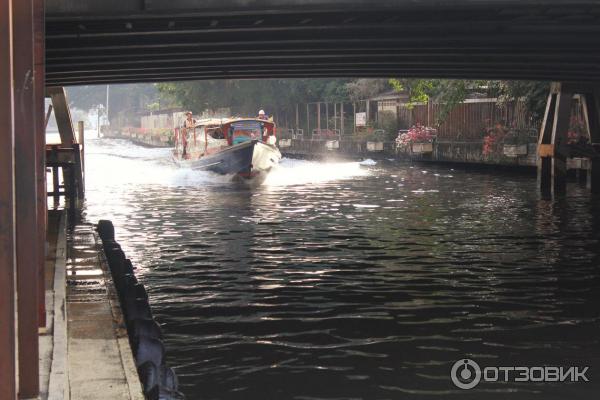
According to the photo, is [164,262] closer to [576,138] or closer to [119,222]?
[119,222]

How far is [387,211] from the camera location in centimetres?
2628

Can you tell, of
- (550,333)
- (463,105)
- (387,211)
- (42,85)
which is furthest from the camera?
(463,105)

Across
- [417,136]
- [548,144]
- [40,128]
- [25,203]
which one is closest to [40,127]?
[40,128]

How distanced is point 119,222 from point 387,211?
7376mm

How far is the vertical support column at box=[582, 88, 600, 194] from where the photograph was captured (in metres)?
28.6

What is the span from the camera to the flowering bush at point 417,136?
4928cm

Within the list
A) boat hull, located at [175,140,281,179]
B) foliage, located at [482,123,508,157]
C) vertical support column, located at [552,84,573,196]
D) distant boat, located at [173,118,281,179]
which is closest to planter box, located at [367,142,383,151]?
distant boat, located at [173,118,281,179]

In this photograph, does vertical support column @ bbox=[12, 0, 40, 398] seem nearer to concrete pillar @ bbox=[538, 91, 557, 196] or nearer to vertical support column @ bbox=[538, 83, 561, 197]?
vertical support column @ bbox=[538, 83, 561, 197]

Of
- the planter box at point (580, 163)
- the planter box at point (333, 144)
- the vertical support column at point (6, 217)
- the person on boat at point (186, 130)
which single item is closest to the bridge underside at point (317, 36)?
the planter box at point (580, 163)

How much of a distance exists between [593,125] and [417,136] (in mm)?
20607

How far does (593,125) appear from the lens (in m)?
29.2

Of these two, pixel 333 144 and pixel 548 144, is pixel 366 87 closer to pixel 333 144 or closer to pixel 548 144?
pixel 333 144

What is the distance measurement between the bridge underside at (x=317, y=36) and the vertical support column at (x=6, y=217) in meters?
8.51

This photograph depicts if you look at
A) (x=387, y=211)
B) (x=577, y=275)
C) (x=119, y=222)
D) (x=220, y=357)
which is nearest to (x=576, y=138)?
(x=387, y=211)
